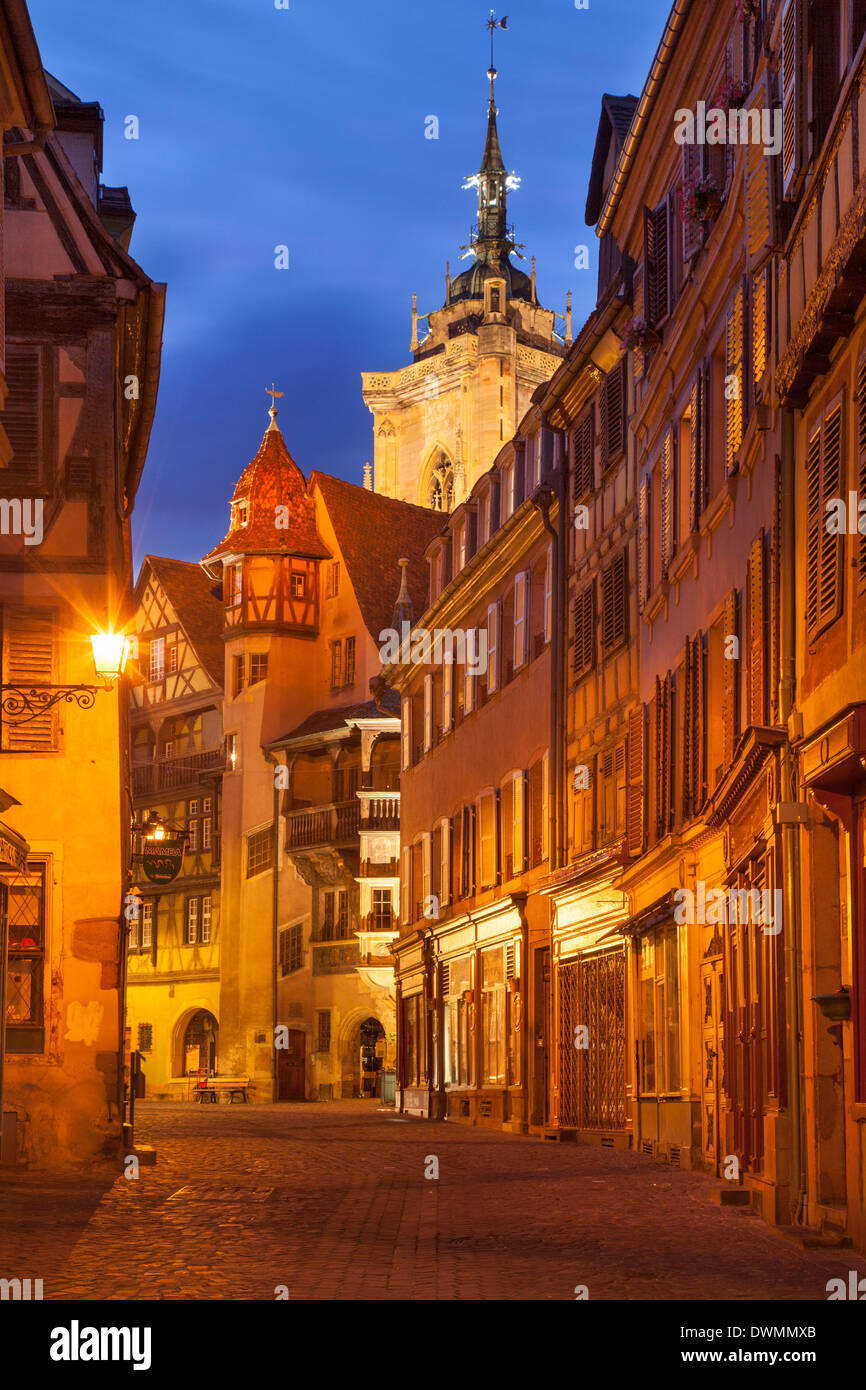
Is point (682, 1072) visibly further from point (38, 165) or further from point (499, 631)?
point (499, 631)

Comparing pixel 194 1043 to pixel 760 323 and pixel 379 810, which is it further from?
pixel 760 323

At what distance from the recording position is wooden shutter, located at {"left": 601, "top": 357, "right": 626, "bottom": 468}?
Answer: 26.9 m

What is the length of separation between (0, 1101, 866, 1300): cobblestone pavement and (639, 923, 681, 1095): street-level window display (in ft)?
3.28

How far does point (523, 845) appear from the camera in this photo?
103ft

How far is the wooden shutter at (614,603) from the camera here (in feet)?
85.9

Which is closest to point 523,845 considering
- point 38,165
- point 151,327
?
point 151,327

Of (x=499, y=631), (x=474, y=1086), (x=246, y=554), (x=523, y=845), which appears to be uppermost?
(x=246, y=554)

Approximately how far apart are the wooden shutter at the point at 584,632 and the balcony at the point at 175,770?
34.5 meters

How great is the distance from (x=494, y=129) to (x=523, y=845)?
300 feet

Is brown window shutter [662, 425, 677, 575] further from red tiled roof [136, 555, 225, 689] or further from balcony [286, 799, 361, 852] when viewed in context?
red tiled roof [136, 555, 225, 689]

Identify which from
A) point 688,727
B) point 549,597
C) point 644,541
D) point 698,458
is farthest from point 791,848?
point 549,597

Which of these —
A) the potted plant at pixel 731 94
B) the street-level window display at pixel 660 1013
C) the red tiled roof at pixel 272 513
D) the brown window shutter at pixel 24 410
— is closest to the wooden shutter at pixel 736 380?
the potted plant at pixel 731 94

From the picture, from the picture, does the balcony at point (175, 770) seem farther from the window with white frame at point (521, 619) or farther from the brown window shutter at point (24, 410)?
the brown window shutter at point (24, 410)

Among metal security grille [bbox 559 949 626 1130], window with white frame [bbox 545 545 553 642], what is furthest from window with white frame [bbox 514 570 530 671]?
metal security grille [bbox 559 949 626 1130]
